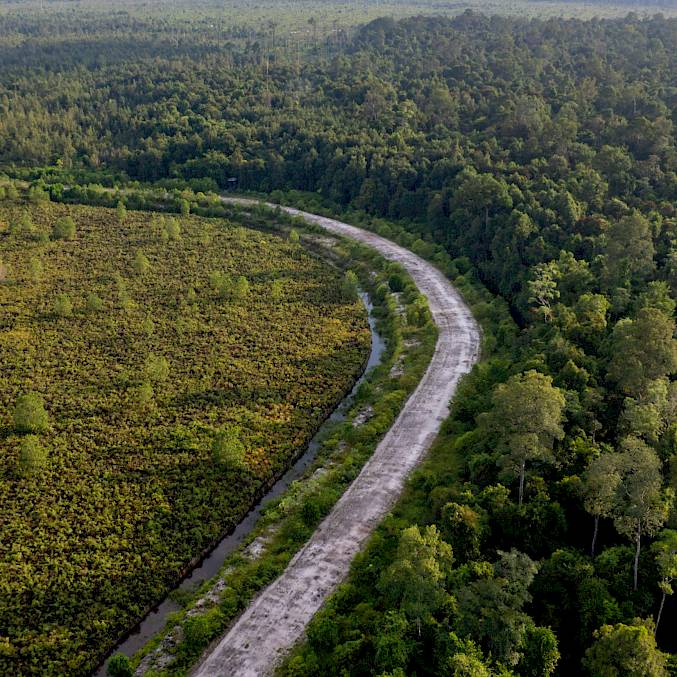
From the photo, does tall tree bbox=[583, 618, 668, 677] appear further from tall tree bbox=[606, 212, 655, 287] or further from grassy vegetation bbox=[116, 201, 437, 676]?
tall tree bbox=[606, 212, 655, 287]

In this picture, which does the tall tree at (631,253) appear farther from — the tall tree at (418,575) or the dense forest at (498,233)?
the tall tree at (418,575)

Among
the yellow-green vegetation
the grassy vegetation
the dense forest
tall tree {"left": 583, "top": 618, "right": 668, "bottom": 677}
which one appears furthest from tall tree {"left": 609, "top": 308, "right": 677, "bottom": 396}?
the yellow-green vegetation

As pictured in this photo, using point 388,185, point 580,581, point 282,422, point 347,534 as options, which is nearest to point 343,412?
point 282,422

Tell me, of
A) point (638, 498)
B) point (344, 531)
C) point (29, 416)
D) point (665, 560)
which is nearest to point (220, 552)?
point (344, 531)

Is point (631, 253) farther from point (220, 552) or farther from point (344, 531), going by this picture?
point (220, 552)

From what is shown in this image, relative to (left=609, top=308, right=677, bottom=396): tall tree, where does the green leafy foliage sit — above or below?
below

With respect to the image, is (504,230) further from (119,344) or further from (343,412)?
(119,344)

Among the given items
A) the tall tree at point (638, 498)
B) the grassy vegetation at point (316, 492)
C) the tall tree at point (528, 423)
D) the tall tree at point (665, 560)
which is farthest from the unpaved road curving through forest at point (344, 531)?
the tall tree at point (665, 560)
